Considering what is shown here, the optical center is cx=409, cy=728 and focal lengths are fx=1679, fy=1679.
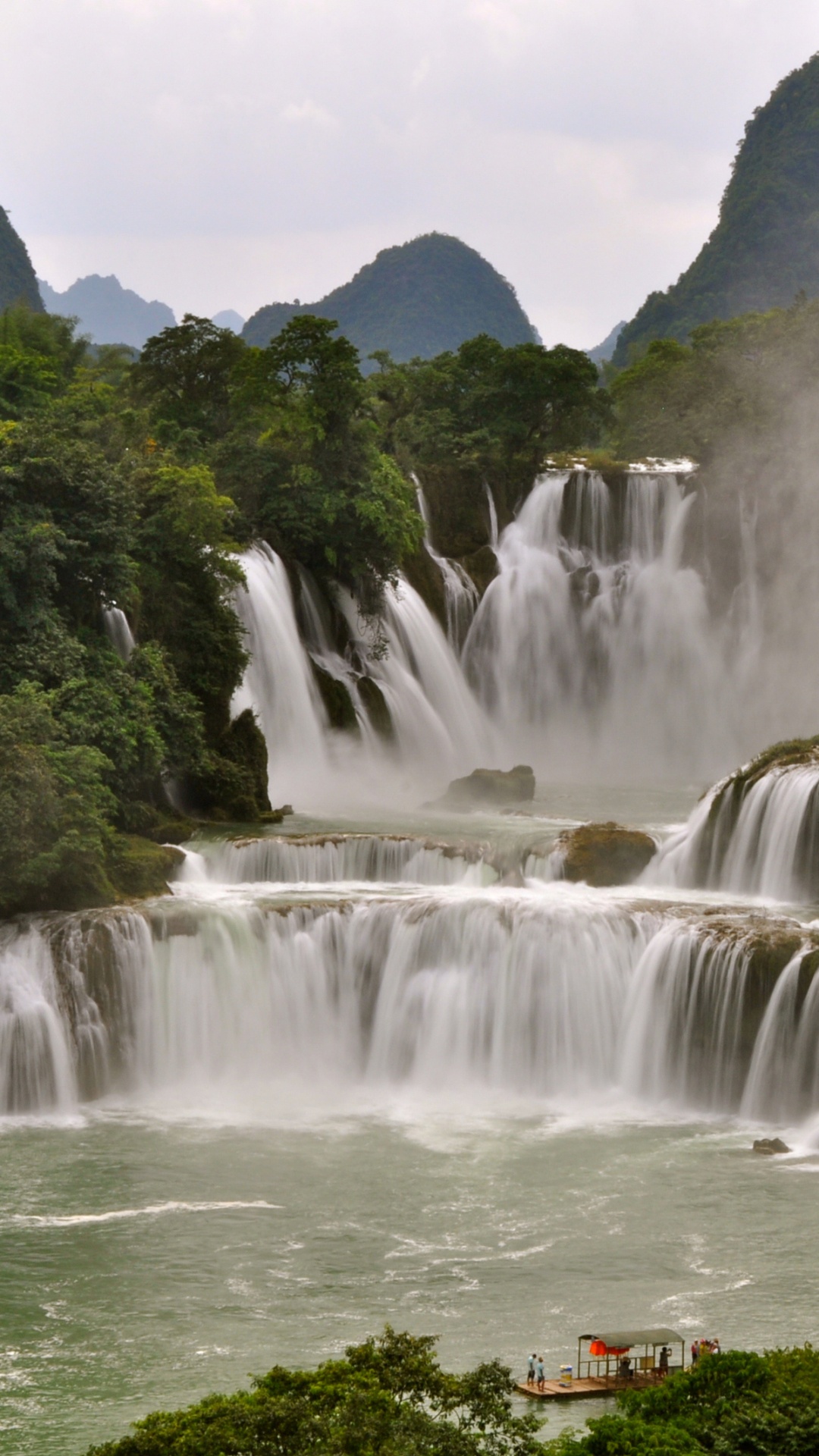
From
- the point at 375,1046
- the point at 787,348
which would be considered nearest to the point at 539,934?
the point at 375,1046

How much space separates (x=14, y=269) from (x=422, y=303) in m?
47.2

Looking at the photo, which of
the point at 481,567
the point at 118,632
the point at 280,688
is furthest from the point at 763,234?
the point at 118,632

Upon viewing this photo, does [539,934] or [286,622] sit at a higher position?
[286,622]

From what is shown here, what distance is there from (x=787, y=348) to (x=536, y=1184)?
36863mm

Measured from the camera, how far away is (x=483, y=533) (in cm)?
4453

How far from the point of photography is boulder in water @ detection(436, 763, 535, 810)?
32.5 metres

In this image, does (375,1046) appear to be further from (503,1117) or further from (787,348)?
(787,348)

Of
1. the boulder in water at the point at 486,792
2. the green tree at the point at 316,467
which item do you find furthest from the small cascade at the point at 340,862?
the green tree at the point at 316,467

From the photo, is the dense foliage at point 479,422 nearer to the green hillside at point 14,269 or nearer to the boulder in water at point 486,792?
the boulder in water at point 486,792

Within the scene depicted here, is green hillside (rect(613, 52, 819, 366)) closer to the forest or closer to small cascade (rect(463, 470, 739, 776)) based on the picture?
small cascade (rect(463, 470, 739, 776))

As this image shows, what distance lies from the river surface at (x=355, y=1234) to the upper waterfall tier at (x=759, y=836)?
222 inches

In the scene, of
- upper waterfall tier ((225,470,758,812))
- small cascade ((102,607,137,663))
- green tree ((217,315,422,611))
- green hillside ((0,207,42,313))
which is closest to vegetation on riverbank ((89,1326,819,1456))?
small cascade ((102,607,137,663))

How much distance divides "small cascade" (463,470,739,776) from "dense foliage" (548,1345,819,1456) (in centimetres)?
3155

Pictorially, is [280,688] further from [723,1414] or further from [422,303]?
[422,303]
